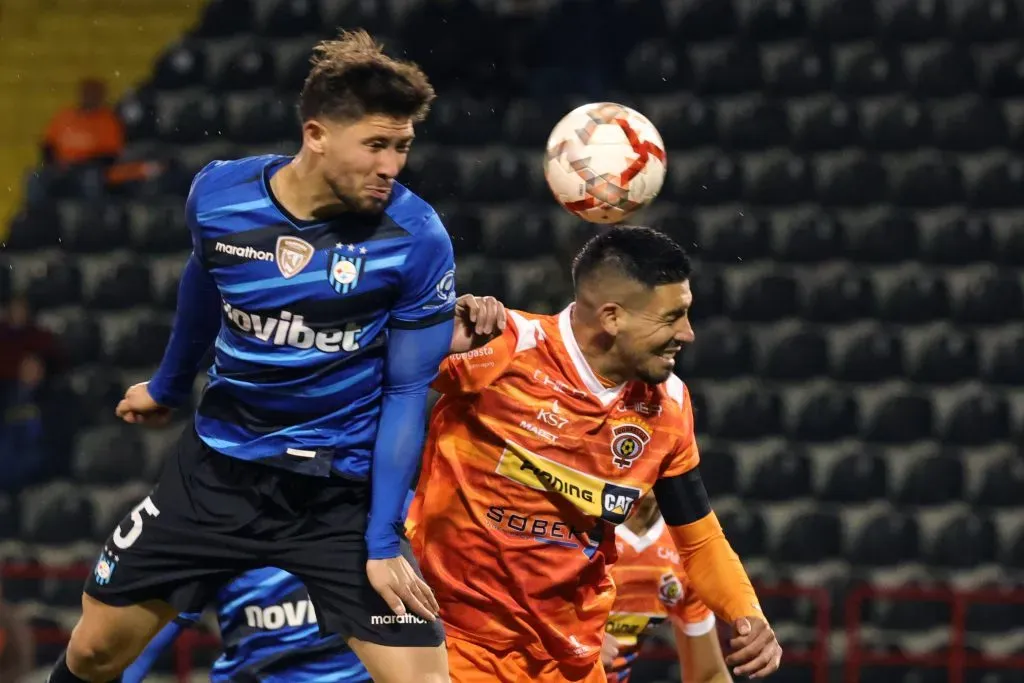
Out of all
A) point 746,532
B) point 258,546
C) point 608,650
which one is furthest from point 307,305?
point 746,532

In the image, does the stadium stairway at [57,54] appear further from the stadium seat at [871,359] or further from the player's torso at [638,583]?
the player's torso at [638,583]

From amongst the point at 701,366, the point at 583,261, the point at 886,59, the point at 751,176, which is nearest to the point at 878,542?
the point at 701,366

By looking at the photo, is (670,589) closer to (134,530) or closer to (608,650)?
(608,650)

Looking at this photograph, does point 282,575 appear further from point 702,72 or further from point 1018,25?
point 1018,25

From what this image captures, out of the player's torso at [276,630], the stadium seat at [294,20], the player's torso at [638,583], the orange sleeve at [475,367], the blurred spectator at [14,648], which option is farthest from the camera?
the stadium seat at [294,20]

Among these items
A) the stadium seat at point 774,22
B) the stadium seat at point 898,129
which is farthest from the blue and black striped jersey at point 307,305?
the stadium seat at point 774,22

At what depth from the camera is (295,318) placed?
12.3 feet

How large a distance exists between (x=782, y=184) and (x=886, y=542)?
2404 millimetres

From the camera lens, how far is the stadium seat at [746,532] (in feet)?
28.7

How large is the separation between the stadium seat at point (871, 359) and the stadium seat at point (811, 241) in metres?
0.59

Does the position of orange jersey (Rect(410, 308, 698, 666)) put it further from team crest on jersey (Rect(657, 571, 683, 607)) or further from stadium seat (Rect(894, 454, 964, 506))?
stadium seat (Rect(894, 454, 964, 506))

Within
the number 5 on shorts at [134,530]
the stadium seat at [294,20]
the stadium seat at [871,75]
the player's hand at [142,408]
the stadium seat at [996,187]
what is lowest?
the stadium seat at [996,187]

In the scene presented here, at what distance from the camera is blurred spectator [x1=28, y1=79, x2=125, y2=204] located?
10.4m

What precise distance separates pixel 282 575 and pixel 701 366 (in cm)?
521
